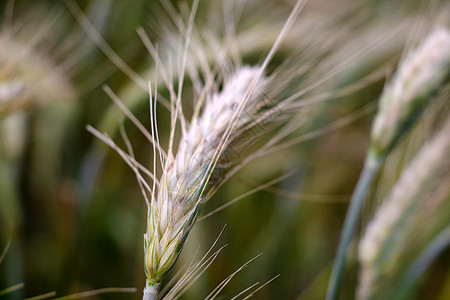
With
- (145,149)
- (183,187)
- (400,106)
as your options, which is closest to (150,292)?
(183,187)

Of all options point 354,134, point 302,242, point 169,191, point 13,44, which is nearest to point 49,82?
point 13,44

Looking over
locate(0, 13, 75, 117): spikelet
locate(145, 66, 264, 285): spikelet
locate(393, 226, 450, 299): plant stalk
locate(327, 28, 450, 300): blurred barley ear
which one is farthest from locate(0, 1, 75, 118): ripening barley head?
locate(393, 226, 450, 299): plant stalk

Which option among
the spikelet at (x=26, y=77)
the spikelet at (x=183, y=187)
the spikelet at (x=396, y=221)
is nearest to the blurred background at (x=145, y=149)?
the spikelet at (x=26, y=77)

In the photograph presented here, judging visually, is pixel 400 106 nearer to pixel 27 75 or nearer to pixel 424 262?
pixel 424 262

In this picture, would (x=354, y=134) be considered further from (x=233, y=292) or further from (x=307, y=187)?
(x=233, y=292)

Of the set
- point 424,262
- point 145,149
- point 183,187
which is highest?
point 145,149

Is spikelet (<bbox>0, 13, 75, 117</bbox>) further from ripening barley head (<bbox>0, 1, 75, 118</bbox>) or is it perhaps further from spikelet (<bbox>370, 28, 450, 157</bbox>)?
spikelet (<bbox>370, 28, 450, 157</bbox>)

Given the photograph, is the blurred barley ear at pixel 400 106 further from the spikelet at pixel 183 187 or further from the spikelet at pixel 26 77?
the spikelet at pixel 26 77
